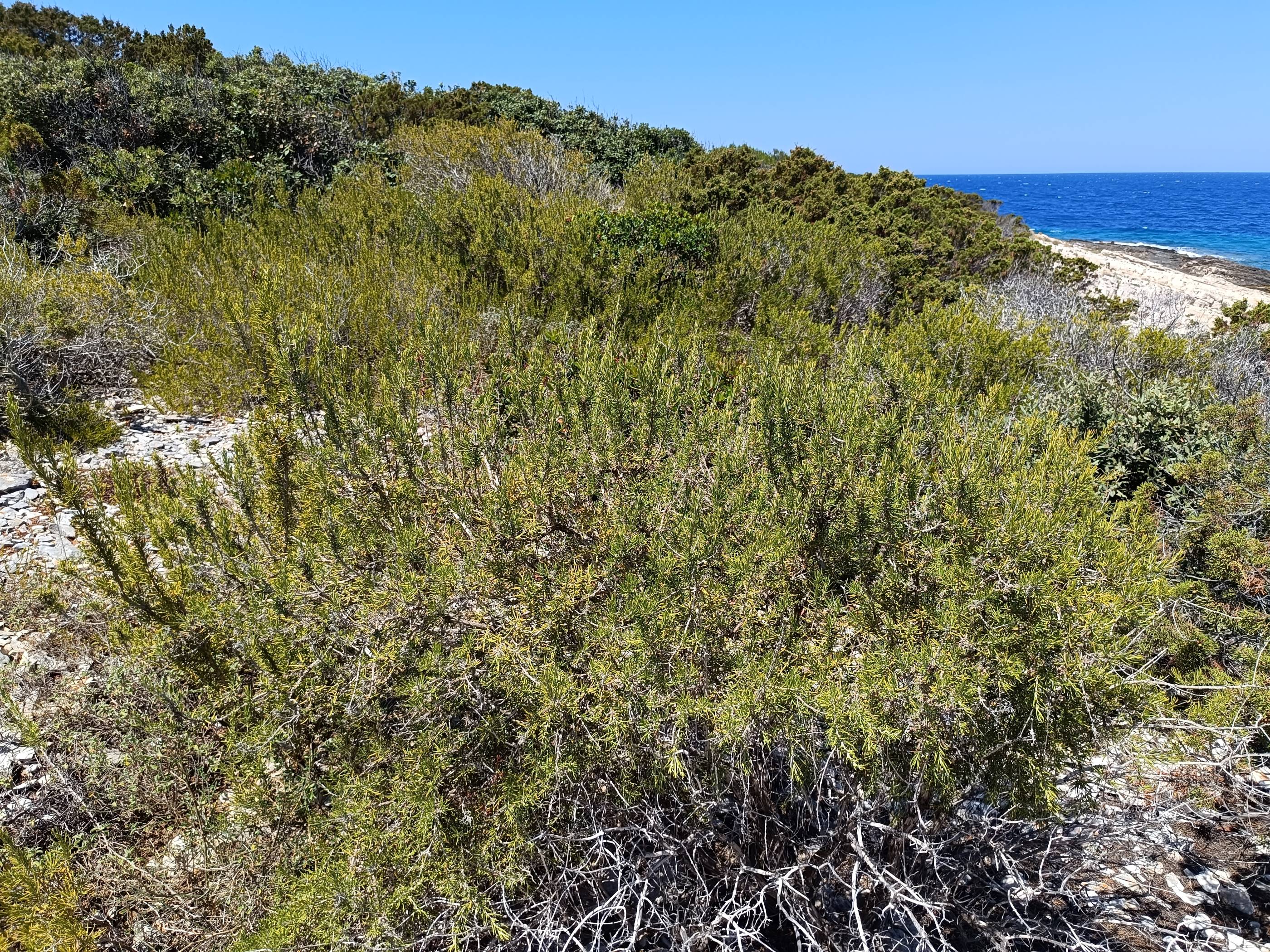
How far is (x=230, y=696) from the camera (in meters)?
2.20

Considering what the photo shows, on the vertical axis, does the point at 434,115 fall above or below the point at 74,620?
above

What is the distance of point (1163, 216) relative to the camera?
47469 millimetres

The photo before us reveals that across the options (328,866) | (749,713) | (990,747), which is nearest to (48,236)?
(328,866)

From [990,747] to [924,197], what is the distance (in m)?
10.5

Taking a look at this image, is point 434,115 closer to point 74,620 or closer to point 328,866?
point 74,620

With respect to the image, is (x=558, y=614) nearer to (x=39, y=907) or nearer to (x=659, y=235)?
(x=39, y=907)

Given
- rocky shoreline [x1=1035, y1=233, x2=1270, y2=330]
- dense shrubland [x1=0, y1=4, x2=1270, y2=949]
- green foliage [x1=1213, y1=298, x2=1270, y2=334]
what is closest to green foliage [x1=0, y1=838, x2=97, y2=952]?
dense shrubland [x1=0, y1=4, x2=1270, y2=949]

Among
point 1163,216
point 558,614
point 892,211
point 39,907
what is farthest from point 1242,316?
point 1163,216

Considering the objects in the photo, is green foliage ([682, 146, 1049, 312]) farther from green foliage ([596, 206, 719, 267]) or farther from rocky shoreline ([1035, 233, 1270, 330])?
rocky shoreline ([1035, 233, 1270, 330])

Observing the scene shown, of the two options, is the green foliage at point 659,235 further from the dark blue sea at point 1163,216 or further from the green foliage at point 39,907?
the dark blue sea at point 1163,216

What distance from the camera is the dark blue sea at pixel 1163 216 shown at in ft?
98.9

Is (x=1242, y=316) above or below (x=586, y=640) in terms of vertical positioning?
above

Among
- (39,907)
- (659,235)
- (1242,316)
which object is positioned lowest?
(39,907)

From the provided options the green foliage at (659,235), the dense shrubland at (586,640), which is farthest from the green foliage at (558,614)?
the green foliage at (659,235)
